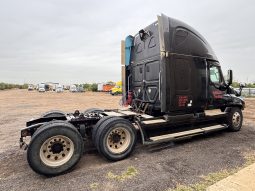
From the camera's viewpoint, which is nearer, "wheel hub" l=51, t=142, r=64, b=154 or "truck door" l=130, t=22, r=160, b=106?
"wheel hub" l=51, t=142, r=64, b=154

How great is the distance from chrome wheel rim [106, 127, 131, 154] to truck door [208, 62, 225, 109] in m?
3.26

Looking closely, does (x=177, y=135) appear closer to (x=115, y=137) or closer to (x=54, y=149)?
(x=115, y=137)

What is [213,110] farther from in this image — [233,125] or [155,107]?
[155,107]

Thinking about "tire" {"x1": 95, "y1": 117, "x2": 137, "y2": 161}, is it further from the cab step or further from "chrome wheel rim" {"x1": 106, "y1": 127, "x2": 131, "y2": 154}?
the cab step

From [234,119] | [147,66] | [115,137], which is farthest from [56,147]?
[234,119]

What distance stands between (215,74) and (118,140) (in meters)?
4.09

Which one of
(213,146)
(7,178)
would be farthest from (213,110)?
(7,178)

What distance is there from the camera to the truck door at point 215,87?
20.3 feet

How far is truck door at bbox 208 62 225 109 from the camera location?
620 cm

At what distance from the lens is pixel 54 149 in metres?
3.83

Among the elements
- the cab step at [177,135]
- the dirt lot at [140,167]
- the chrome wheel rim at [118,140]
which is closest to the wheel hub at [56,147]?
the dirt lot at [140,167]

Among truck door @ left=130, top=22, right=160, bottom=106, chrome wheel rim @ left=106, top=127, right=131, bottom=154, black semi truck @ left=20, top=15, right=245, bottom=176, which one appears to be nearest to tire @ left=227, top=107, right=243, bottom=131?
black semi truck @ left=20, top=15, right=245, bottom=176

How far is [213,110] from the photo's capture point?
21.2 feet

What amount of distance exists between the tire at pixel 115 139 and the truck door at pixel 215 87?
3.21 m
